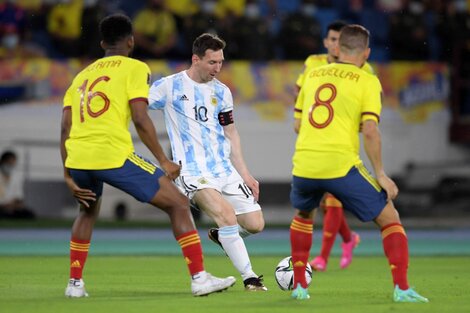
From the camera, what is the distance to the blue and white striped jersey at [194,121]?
9.35 meters

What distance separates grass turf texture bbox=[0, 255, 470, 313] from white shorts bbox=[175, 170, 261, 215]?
2.24 feet

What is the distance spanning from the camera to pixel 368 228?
1983 centimetres

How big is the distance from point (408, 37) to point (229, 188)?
524 inches

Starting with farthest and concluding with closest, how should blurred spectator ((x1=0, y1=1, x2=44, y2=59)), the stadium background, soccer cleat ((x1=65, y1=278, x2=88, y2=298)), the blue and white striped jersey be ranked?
blurred spectator ((x1=0, y1=1, x2=44, y2=59))
the stadium background
the blue and white striped jersey
soccer cleat ((x1=65, y1=278, x2=88, y2=298))

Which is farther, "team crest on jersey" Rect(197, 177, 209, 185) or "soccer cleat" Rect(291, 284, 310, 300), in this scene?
"team crest on jersey" Rect(197, 177, 209, 185)

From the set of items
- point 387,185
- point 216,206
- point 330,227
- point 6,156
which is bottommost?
point 6,156

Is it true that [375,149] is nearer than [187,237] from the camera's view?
Yes

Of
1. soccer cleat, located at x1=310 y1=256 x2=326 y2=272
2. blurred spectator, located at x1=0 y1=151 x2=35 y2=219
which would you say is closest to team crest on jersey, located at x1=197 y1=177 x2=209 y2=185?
soccer cleat, located at x1=310 y1=256 x2=326 y2=272

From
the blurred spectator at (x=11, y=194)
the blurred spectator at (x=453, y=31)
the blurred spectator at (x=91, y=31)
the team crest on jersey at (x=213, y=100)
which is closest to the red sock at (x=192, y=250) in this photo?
the team crest on jersey at (x=213, y=100)

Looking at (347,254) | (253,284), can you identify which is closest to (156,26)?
(347,254)

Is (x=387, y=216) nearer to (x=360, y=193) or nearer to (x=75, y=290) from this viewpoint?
(x=360, y=193)

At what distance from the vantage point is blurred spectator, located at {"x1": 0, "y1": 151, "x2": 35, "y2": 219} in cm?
2005

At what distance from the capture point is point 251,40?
21.4 m

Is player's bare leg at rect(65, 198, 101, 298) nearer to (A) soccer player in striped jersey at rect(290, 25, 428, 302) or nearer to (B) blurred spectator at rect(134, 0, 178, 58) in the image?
(A) soccer player in striped jersey at rect(290, 25, 428, 302)
